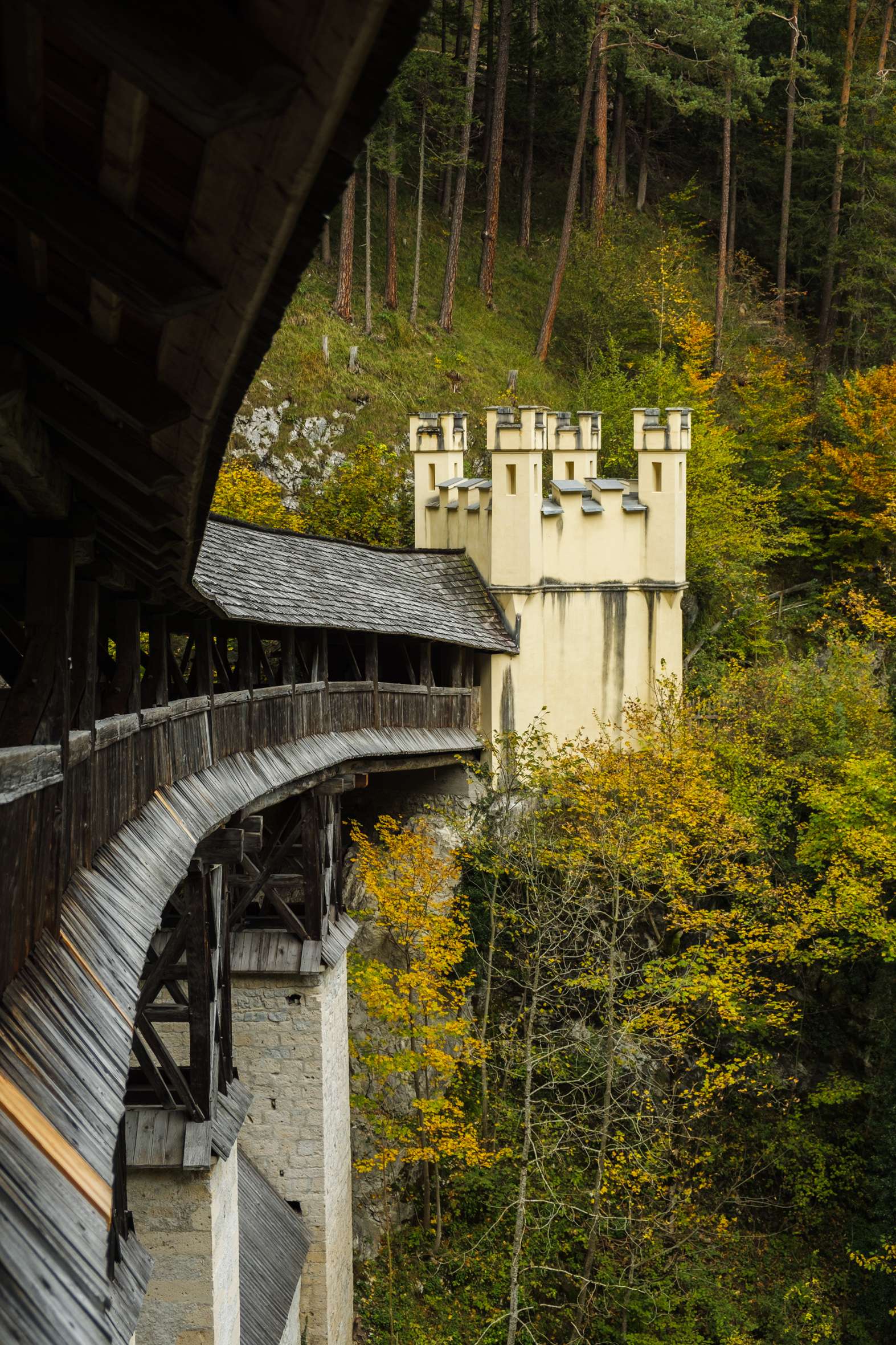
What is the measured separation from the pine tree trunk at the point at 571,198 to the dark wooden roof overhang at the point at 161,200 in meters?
32.1

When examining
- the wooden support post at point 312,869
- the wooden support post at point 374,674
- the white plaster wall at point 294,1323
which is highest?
the wooden support post at point 374,674

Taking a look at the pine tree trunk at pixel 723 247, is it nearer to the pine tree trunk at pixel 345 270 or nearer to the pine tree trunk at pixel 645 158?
the pine tree trunk at pixel 645 158

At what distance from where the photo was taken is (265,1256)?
12461mm

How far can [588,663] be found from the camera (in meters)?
23.1

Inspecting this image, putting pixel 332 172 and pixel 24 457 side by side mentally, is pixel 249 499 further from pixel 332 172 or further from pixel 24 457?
pixel 332 172

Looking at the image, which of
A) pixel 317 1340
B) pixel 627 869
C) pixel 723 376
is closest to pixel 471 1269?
pixel 317 1340

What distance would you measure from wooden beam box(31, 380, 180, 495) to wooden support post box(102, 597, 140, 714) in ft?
9.80

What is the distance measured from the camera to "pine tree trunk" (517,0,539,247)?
129 feet

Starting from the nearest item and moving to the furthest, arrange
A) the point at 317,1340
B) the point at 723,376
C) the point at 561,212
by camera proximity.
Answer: the point at 317,1340 → the point at 723,376 → the point at 561,212

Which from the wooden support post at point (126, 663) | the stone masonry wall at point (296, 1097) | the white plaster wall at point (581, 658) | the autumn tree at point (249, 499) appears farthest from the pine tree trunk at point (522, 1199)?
the autumn tree at point (249, 499)

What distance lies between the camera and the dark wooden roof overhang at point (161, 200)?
5.42ft

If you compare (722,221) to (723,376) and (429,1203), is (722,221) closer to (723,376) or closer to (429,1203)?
(723,376)

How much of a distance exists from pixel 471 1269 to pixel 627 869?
548cm

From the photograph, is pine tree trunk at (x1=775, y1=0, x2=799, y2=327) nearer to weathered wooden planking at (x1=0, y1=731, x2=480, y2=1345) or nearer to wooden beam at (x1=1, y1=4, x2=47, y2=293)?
weathered wooden planking at (x1=0, y1=731, x2=480, y2=1345)
